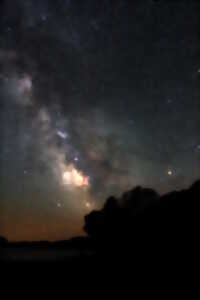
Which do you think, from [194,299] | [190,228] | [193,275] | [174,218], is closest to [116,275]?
[193,275]

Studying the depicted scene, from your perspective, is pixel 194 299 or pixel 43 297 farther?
pixel 43 297

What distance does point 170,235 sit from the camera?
18.5 metres

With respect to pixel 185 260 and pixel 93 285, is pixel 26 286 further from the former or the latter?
pixel 185 260

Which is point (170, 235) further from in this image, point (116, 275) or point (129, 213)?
point (129, 213)

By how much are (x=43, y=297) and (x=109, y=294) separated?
2606 millimetres

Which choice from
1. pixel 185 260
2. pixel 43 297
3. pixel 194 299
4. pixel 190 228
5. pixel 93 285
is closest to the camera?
pixel 194 299

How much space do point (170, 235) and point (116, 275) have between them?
28.2 feet

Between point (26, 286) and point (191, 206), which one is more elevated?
point (191, 206)

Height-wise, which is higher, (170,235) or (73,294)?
(170,235)

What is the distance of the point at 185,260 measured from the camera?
12938mm

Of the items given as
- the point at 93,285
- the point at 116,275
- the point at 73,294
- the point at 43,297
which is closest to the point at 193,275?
the point at 116,275

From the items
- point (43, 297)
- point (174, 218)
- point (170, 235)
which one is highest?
point (174, 218)

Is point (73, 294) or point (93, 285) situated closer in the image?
point (73, 294)

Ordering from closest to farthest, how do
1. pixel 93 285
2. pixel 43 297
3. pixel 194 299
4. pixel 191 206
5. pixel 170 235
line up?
pixel 194 299 → pixel 43 297 → pixel 93 285 → pixel 170 235 → pixel 191 206
